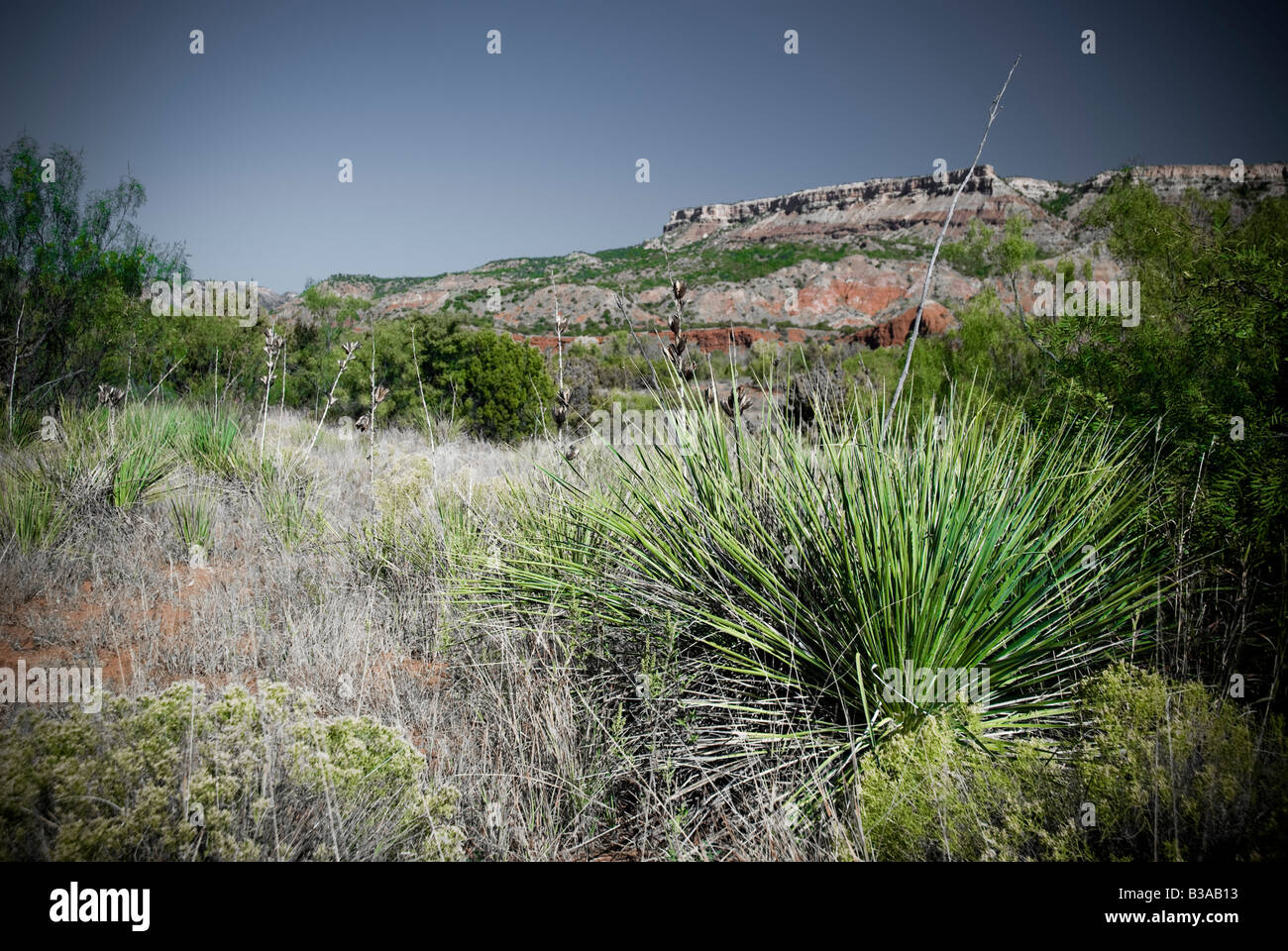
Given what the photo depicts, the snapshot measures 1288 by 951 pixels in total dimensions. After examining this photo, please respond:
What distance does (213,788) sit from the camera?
1473 mm

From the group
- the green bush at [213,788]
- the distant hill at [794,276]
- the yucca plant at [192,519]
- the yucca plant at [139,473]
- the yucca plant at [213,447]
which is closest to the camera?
the green bush at [213,788]

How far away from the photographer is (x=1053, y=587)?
6.70ft

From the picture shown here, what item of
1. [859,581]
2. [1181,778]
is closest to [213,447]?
[859,581]

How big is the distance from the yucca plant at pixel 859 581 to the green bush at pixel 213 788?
834 millimetres

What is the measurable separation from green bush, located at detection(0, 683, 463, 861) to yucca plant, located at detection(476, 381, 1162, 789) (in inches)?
32.8

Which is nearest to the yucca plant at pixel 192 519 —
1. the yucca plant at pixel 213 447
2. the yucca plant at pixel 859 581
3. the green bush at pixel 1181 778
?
the yucca plant at pixel 213 447

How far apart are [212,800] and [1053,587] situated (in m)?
2.52

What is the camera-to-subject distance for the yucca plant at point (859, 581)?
1.86 metres

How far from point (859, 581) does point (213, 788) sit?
187cm

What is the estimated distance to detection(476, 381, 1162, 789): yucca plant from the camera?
73.3 inches

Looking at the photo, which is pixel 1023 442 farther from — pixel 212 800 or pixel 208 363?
pixel 208 363

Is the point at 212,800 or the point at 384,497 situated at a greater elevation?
the point at 384,497

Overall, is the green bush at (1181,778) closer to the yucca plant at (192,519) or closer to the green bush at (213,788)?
the green bush at (213,788)
